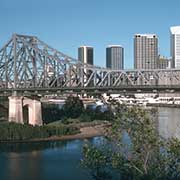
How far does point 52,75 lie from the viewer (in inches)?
2082

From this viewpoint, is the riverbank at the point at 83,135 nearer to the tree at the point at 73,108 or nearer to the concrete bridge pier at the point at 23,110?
the concrete bridge pier at the point at 23,110

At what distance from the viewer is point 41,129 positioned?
4153 centimetres

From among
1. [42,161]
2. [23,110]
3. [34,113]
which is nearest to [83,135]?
[34,113]

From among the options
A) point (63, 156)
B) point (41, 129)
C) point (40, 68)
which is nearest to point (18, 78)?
point (40, 68)

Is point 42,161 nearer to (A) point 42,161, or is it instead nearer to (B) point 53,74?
(A) point 42,161

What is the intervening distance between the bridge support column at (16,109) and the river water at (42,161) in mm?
10104

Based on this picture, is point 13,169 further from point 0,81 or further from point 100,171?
point 0,81

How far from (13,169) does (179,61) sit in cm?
9895

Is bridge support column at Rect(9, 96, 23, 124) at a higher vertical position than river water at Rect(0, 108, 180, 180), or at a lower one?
higher

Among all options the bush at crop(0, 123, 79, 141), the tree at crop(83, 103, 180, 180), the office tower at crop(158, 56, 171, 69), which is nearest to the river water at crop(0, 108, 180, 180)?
the bush at crop(0, 123, 79, 141)

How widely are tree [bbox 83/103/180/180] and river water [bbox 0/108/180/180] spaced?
5402 millimetres

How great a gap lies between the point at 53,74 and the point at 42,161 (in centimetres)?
2475

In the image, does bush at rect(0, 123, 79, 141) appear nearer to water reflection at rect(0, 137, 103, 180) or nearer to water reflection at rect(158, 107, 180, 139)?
water reflection at rect(0, 137, 103, 180)

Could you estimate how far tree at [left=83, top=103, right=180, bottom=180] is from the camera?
51.6 feet
